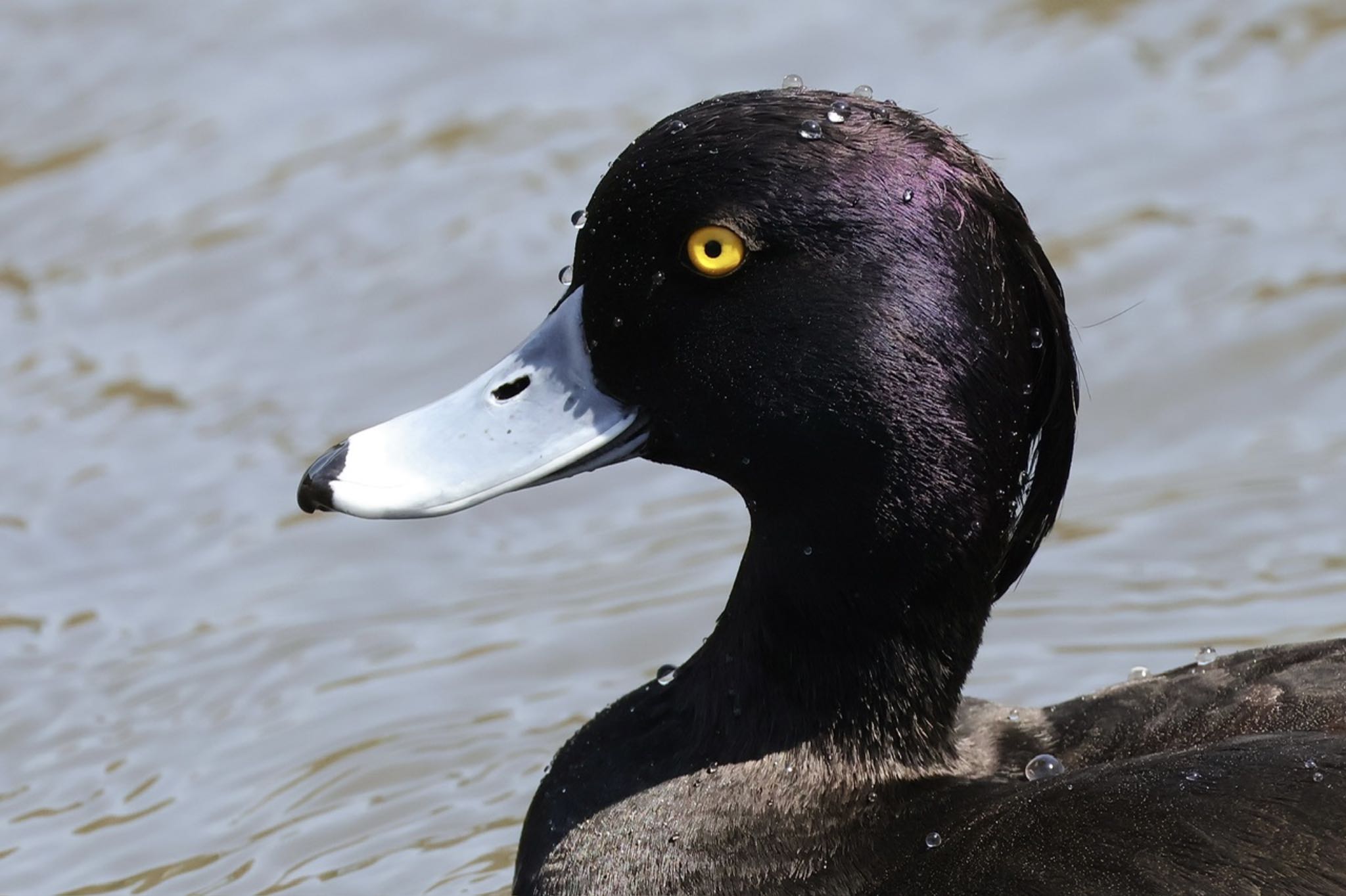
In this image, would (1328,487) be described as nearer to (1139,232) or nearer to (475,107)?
(1139,232)

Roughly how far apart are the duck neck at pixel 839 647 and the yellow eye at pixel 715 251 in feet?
1.48

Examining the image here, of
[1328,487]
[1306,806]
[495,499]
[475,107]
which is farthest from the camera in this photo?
[475,107]

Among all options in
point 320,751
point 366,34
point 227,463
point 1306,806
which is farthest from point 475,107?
point 1306,806

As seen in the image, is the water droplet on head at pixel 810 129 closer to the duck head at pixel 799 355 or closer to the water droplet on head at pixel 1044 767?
the duck head at pixel 799 355

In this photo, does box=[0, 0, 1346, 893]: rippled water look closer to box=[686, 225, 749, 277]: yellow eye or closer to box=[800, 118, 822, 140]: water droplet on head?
box=[686, 225, 749, 277]: yellow eye

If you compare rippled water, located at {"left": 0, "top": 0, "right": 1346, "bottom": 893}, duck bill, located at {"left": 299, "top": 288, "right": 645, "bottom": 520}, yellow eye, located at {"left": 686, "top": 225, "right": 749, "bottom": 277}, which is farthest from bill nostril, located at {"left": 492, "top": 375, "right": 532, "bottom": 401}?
rippled water, located at {"left": 0, "top": 0, "right": 1346, "bottom": 893}

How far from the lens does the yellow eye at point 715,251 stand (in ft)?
12.9

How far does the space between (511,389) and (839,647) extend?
747 millimetres

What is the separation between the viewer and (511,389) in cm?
421

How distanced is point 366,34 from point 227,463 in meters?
2.56

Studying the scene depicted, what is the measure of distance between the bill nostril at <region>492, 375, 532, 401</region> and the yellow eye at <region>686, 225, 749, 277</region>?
42cm

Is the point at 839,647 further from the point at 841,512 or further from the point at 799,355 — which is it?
the point at 799,355

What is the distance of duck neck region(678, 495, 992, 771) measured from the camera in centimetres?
408

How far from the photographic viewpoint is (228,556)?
650cm
